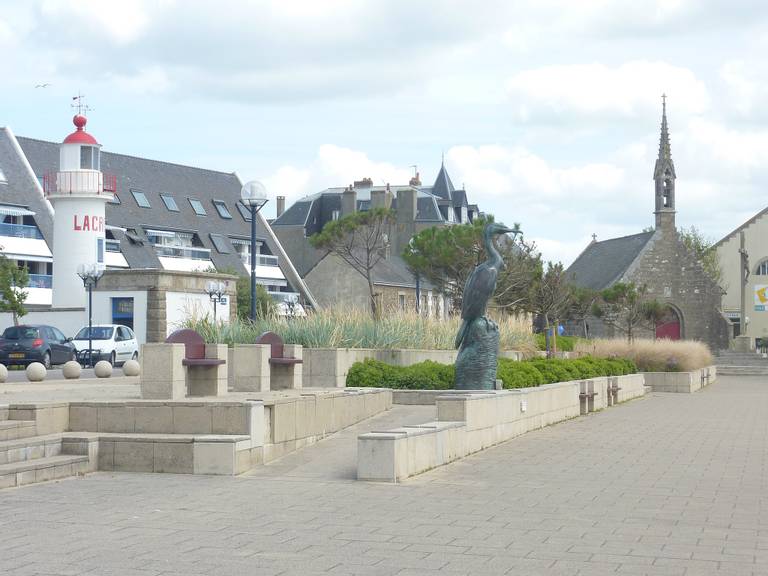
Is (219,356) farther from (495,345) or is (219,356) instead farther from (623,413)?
(623,413)

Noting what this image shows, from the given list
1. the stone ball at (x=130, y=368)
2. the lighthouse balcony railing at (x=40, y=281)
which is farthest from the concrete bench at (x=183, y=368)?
the lighthouse balcony railing at (x=40, y=281)

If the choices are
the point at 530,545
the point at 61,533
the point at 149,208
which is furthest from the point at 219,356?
the point at 149,208

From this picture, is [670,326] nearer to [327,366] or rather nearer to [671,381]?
[671,381]

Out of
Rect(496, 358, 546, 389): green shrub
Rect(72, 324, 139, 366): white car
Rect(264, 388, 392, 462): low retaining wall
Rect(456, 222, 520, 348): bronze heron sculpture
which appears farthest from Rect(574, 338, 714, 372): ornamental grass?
Rect(264, 388, 392, 462): low retaining wall

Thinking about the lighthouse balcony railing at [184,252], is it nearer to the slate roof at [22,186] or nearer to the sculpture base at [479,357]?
the slate roof at [22,186]

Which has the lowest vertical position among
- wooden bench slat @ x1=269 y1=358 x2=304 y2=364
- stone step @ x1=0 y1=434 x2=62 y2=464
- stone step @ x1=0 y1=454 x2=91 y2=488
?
stone step @ x1=0 y1=454 x2=91 y2=488

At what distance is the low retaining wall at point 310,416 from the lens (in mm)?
12797

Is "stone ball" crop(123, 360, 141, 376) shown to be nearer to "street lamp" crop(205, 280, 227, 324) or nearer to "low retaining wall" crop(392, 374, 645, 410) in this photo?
"low retaining wall" crop(392, 374, 645, 410)

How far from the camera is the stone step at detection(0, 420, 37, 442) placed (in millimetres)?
11675

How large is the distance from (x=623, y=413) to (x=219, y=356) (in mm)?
10390

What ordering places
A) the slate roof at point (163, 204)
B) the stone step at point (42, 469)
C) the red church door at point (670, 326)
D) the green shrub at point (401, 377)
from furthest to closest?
the red church door at point (670, 326), the slate roof at point (163, 204), the green shrub at point (401, 377), the stone step at point (42, 469)

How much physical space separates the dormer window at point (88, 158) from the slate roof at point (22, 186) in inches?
228

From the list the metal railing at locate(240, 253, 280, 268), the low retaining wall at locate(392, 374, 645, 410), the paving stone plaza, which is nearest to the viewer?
the paving stone plaza

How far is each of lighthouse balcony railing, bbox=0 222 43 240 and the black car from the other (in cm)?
1831
